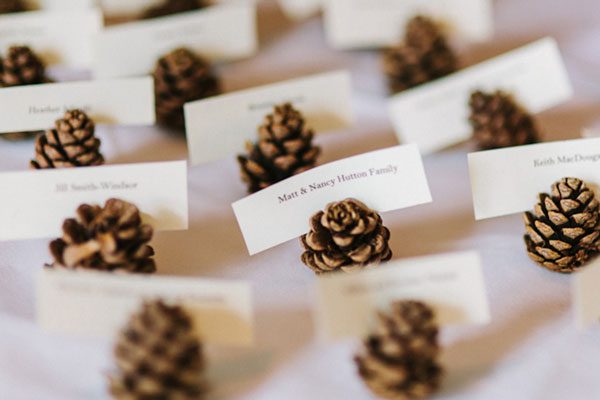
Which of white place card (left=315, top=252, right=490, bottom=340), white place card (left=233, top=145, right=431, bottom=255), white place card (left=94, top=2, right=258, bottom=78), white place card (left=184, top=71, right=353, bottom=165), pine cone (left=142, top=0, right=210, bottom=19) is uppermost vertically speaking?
pine cone (left=142, top=0, right=210, bottom=19)

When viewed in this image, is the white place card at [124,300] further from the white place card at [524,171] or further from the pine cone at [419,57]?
the pine cone at [419,57]

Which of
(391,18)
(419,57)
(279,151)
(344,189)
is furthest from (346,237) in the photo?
(391,18)

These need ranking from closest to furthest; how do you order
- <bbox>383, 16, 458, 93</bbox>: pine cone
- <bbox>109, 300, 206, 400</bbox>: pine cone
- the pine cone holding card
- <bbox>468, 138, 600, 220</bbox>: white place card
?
<bbox>109, 300, 206, 400</bbox>: pine cone < <bbox>468, 138, 600, 220</bbox>: white place card < the pine cone holding card < <bbox>383, 16, 458, 93</bbox>: pine cone

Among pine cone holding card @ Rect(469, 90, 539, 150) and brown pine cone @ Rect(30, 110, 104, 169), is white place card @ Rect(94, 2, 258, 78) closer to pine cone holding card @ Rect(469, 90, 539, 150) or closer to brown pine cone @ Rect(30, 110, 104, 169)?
brown pine cone @ Rect(30, 110, 104, 169)

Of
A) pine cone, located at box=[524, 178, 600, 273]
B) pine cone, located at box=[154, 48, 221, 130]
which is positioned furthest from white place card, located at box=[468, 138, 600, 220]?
pine cone, located at box=[154, 48, 221, 130]

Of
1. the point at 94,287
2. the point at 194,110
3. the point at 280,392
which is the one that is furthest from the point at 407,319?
the point at 194,110

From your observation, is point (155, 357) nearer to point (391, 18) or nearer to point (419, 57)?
point (419, 57)

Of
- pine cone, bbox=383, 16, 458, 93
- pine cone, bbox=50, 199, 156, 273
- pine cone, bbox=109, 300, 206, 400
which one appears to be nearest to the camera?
pine cone, bbox=109, 300, 206, 400

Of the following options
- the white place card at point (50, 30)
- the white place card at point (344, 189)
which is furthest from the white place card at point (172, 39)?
the white place card at point (344, 189)

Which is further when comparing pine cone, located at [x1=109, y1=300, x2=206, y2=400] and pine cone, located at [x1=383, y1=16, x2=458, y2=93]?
pine cone, located at [x1=383, y1=16, x2=458, y2=93]
